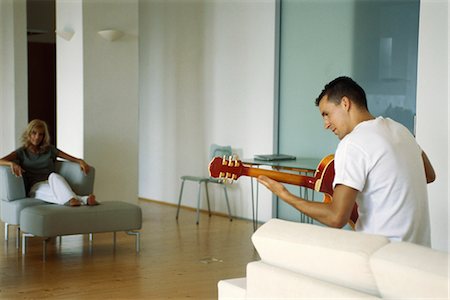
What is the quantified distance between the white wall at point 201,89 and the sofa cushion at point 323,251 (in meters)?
5.48

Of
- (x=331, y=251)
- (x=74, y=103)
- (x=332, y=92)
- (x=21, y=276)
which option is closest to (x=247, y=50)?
(x=74, y=103)

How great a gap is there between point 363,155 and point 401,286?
72 cm

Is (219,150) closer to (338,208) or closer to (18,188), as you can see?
(18,188)

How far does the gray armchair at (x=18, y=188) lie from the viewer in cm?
595

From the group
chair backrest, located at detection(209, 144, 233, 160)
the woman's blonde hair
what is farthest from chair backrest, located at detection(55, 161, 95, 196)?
chair backrest, located at detection(209, 144, 233, 160)

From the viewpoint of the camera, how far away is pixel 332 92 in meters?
2.55

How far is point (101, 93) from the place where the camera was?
23.9 feet

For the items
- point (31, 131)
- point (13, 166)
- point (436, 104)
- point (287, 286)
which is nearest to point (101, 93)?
point (31, 131)

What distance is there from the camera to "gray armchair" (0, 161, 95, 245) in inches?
234

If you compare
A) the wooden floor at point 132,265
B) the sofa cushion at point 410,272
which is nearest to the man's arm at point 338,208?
the sofa cushion at point 410,272

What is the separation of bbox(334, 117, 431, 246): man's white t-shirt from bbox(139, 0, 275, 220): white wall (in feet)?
16.7

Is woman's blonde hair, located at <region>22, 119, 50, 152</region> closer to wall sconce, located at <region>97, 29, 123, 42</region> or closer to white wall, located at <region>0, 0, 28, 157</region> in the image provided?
wall sconce, located at <region>97, 29, 123, 42</region>

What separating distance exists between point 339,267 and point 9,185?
471 cm

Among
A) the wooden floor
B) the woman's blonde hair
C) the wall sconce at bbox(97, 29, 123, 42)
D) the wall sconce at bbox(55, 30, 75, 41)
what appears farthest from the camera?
the wall sconce at bbox(55, 30, 75, 41)
